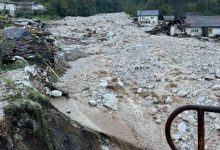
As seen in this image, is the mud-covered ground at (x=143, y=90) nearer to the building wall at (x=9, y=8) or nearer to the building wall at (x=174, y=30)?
the building wall at (x=174, y=30)

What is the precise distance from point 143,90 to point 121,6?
210 ft

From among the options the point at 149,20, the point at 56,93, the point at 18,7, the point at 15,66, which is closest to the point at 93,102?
the point at 56,93

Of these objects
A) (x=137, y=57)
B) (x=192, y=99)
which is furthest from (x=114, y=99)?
(x=137, y=57)

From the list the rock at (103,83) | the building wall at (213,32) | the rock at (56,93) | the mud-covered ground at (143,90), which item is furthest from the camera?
the building wall at (213,32)

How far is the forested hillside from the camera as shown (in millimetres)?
46938

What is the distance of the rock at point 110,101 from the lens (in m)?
13.2

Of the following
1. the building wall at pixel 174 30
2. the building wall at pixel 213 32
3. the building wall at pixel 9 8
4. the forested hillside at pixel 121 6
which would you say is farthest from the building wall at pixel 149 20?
the building wall at pixel 9 8

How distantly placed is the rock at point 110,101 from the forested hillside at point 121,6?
112ft

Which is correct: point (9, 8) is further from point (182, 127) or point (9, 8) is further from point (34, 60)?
point (182, 127)

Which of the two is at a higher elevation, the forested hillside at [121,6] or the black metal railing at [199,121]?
the forested hillside at [121,6]

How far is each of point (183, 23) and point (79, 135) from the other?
27225 millimetres

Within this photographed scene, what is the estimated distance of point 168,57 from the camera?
816 inches

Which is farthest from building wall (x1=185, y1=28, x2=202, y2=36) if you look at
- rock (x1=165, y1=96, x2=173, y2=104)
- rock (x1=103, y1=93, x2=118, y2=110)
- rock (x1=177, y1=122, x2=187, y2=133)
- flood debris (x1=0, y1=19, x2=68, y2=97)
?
rock (x1=177, y1=122, x2=187, y2=133)

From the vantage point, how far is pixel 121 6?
77250 mm
